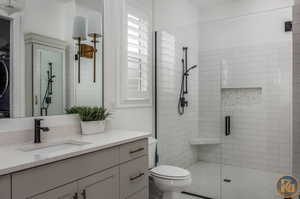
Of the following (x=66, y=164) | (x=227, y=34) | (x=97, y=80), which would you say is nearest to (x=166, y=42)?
(x=227, y=34)

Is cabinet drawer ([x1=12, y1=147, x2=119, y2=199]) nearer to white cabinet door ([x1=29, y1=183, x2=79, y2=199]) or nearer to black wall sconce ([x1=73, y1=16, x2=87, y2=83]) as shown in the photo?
white cabinet door ([x1=29, y1=183, x2=79, y2=199])

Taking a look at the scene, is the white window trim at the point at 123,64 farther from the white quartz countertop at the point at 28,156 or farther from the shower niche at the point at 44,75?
the white quartz countertop at the point at 28,156

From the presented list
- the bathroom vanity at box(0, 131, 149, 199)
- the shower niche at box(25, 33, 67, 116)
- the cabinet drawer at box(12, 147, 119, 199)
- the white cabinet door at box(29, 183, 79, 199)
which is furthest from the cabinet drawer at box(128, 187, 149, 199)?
the shower niche at box(25, 33, 67, 116)

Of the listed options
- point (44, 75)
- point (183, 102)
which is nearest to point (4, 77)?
point (44, 75)

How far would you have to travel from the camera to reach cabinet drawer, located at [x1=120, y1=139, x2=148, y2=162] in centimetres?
160

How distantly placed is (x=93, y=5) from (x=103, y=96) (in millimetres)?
871

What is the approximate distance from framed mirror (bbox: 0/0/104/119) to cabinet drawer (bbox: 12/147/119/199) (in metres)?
0.62

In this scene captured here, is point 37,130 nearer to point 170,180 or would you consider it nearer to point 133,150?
point 133,150

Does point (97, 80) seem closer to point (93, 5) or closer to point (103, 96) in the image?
point (103, 96)

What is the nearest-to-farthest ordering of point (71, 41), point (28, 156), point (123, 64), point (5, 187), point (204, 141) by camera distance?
point (5, 187), point (28, 156), point (71, 41), point (123, 64), point (204, 141)

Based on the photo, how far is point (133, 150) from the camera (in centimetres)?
170

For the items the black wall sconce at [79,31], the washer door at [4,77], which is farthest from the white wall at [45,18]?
the washer door at [4,77]

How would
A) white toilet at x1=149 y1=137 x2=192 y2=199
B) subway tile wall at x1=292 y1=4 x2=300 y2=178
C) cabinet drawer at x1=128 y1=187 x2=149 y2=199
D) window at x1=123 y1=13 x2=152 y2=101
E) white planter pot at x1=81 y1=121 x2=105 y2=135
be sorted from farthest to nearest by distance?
1. window at x1=123 y1=13 x2=152 y2=101
2. subway tile wall at x1=292 y1=4 x2=300 y2=178
3. white toilet at x1=149 y1=137 x2=192 y2=199
4. white planter pot at x1=81 y1=121 x2=105 y2=135
5. cabinet drawer at x1=128 y1=187 x2=149 y2=199

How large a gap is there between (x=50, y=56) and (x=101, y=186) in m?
1.05
